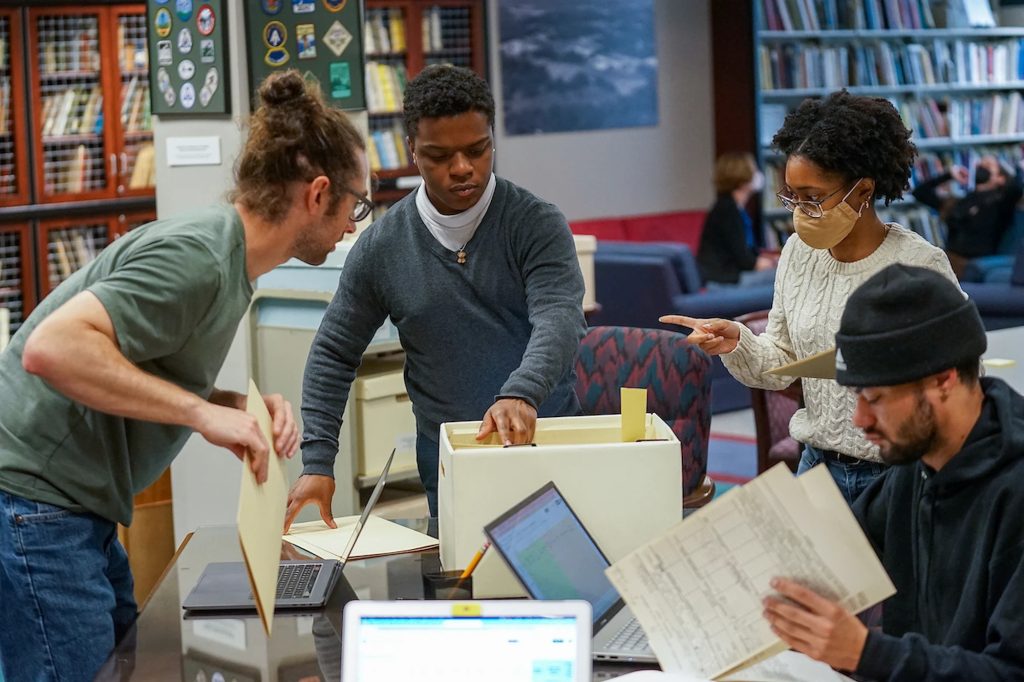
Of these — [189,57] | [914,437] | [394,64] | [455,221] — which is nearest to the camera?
[914,437]

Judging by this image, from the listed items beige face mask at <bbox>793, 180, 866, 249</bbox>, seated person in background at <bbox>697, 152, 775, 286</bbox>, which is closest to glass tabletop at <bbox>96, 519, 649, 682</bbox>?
beige face mask at <bbox>793, 180, 866, 249</bbox>

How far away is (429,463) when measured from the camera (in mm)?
2674

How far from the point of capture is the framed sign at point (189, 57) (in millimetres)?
4559

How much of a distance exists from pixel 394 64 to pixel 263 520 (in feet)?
21.8

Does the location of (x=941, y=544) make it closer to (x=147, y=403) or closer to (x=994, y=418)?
(x=994, y=418)

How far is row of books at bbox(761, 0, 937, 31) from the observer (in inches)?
391

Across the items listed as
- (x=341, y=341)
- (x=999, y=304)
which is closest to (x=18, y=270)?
(x=341, y=341)

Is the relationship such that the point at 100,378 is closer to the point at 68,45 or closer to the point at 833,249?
the point at 833,249

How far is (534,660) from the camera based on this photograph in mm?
1659

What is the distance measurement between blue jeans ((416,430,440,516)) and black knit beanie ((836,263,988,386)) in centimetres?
112

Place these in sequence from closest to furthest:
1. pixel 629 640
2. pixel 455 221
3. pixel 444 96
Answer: pixel 629 640 < pixel 444 96 < pixel 455 221

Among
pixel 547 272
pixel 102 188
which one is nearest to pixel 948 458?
pixel 547 272

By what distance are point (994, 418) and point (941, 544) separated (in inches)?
7.4

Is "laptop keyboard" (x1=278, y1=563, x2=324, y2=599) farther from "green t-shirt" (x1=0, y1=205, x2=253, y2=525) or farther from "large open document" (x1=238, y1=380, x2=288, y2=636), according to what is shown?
"green t-shirt" (x1=0, y1=205, x2=253, y2=525)
